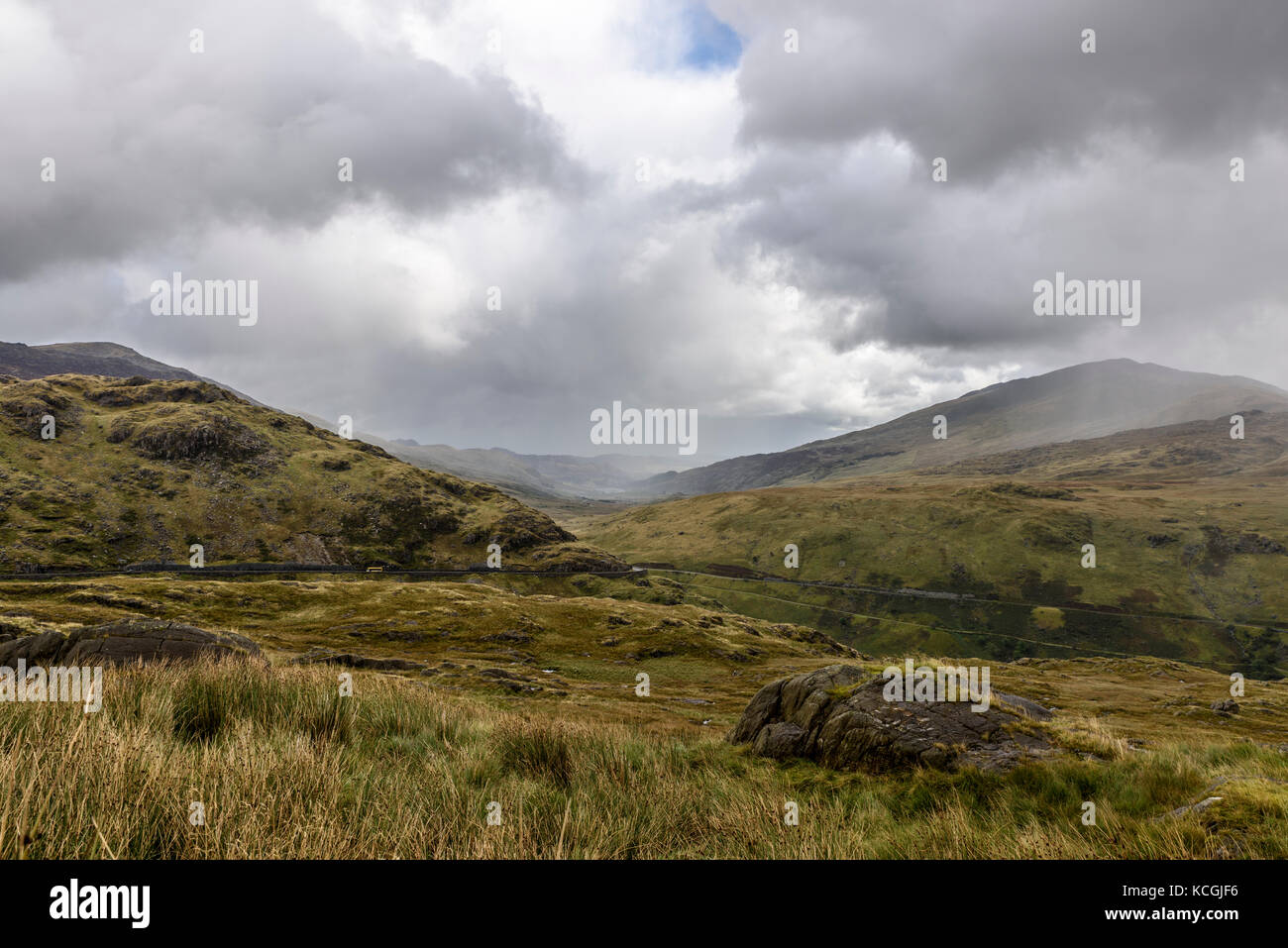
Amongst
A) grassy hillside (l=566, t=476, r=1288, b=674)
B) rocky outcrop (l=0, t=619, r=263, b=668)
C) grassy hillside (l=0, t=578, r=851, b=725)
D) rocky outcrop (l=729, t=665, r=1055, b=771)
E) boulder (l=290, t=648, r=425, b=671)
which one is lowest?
grassy hillside (l=566, t=476, r=1288, b=674)

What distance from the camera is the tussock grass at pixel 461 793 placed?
4125 mm

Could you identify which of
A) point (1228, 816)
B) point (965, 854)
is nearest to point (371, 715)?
point (965, 854)

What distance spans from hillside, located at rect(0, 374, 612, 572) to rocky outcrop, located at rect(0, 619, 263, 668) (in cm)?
14016

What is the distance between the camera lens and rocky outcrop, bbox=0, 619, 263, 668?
48.2 feet

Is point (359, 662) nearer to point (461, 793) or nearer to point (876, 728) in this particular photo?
point (876, 728)

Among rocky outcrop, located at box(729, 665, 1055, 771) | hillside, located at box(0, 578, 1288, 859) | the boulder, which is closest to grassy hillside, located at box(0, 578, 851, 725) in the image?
the boulder

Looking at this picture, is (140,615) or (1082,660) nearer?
(140,615)

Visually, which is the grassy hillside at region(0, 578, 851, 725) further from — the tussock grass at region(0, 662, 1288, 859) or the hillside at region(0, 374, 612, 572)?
the hillside at region(0, 374, 612, 572)

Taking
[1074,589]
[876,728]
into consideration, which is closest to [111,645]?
[876,728]

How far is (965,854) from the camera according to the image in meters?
5.54

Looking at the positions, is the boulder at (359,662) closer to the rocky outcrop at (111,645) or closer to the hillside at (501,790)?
the rocky outcrop at (111,645)

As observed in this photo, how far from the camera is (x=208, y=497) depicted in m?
152

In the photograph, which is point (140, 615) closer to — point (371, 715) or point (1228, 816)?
point (371, 715)
